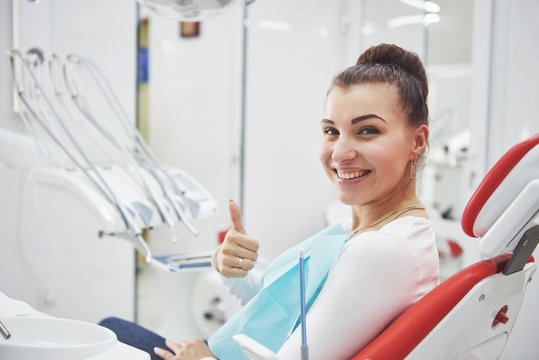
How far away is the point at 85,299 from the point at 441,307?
209 centimetres

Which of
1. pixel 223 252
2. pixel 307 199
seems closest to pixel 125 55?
pixel 307 199

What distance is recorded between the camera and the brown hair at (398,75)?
1.03 m

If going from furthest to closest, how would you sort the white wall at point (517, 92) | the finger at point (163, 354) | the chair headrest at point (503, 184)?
the white wall at point (517, 92), the finger at point (163, 354), the chair headrest at point (503, 184)

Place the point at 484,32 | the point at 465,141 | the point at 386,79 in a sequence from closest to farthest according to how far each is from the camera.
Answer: the point at 386,79, the point at 484,32, the point at 465,141

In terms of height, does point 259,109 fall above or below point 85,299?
above

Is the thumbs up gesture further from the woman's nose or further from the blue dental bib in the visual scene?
the woman's nose

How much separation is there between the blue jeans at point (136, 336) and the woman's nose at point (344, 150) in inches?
27.5

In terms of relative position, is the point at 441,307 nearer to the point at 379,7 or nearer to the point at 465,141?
the point at 465,141

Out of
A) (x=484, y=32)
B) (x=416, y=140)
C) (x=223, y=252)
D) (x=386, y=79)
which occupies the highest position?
(x=484, y=32)

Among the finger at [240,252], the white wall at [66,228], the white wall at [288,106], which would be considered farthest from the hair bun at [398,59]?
the white wall at [288,106]

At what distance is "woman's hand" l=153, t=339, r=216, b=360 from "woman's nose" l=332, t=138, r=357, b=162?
576 millimetres

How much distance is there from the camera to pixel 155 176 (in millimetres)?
1668

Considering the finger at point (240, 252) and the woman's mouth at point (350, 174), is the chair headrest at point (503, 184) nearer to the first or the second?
the woman's mouth at point (350, 174)

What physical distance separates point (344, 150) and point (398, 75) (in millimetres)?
200
